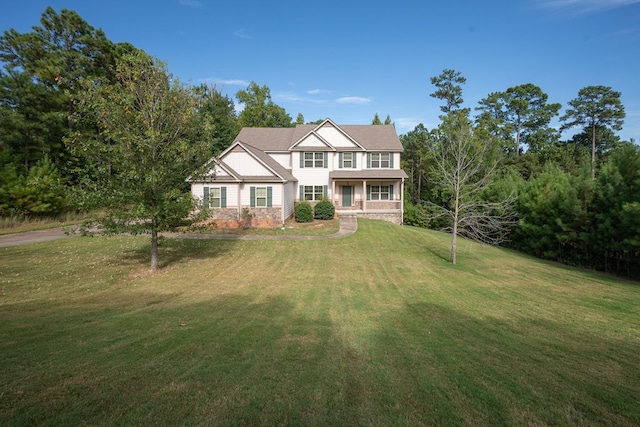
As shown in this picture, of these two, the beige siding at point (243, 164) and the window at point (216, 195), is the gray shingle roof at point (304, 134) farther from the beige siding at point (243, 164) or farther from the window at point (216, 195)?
the window at point (216, 195)

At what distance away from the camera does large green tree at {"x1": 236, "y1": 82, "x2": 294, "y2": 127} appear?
4747cm

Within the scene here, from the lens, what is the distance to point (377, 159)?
28.5 m

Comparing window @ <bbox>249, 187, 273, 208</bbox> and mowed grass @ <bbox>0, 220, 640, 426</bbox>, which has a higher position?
window @ <bbox>249, 187, 273, 208</bbox>

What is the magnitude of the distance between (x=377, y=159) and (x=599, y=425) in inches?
1016

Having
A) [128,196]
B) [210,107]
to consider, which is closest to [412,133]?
[210,107]

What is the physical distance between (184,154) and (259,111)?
38678 millimetres

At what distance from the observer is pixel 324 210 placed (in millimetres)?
24578

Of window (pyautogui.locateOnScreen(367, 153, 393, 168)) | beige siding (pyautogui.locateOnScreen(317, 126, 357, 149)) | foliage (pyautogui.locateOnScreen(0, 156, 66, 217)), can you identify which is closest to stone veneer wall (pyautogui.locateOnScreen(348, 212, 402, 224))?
window (pyautogui.locateOnScreen(367, 153, 393, 168))

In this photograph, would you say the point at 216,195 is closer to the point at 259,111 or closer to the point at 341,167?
the point at 341,167

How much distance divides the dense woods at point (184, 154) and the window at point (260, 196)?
528 cm

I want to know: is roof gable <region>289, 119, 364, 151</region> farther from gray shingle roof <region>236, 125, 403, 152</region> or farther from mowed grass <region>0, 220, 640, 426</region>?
mowed grass <region>0, 220, 640, 426</region>

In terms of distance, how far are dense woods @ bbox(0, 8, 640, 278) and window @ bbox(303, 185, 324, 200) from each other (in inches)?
329

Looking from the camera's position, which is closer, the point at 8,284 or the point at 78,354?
the point at 78,354

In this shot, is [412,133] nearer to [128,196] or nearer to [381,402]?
[128,196]
